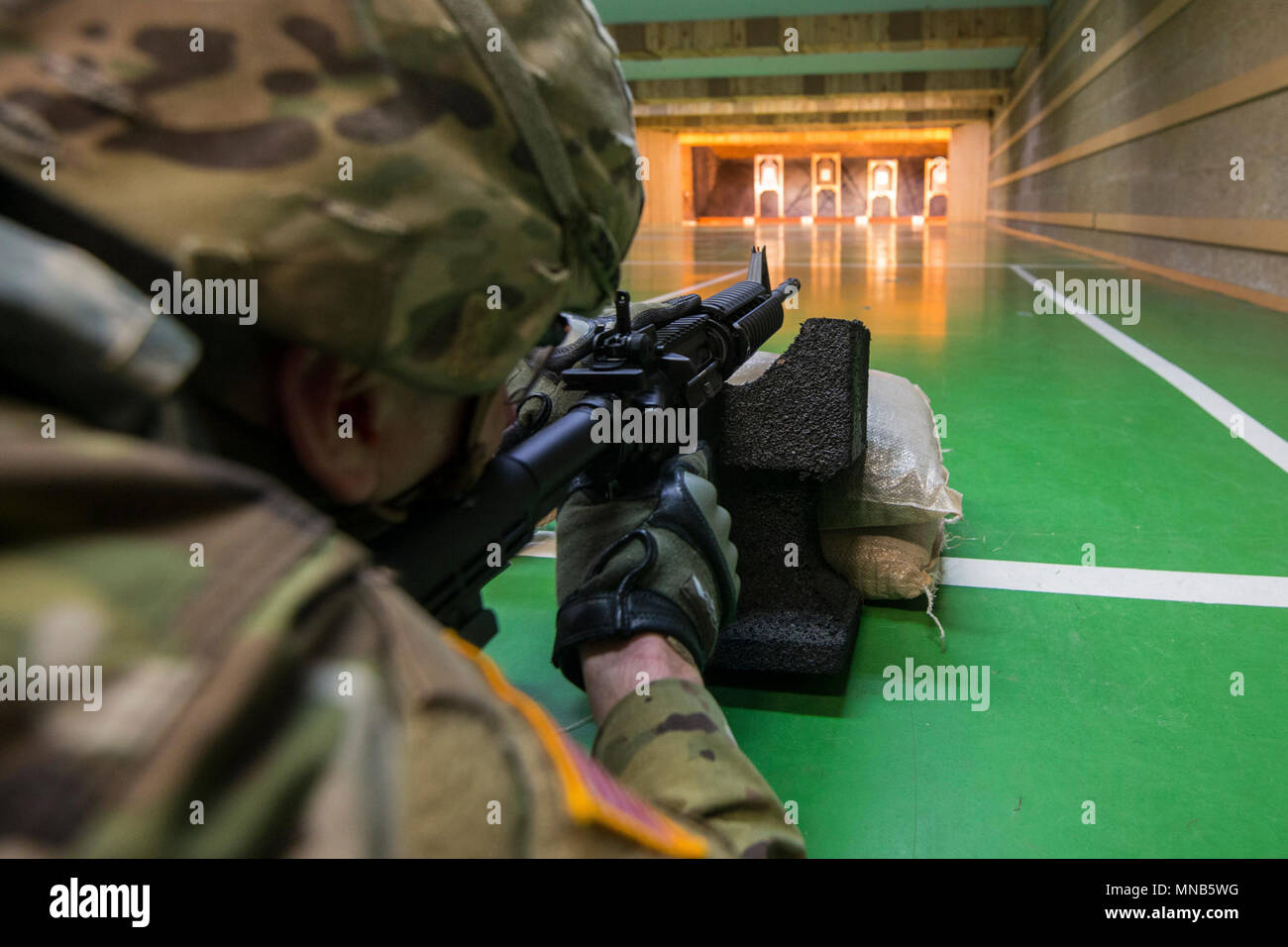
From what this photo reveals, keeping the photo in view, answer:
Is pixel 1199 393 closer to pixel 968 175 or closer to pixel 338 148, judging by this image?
pixel 338 148

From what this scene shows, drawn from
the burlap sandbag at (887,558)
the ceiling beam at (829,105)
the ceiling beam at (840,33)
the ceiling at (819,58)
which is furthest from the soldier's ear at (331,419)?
the ceiling beam at (829,105)

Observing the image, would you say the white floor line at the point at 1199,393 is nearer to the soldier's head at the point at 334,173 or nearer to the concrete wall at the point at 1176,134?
the concrete wall at the point at 1176,134

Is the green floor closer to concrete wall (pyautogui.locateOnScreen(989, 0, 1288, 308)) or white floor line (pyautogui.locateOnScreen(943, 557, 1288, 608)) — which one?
white floor line (pyautogui.locateOnScreen(943, 557, 1288, 608))

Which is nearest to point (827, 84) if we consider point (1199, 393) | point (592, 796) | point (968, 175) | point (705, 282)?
point (968, 175)

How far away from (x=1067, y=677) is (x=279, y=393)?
43.6 inches

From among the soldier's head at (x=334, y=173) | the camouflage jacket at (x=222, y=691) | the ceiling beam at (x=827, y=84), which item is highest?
the ceiling beam at (x=827, y=84)

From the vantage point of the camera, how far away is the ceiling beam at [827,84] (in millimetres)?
13609

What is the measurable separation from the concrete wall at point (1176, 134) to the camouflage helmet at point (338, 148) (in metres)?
4.51

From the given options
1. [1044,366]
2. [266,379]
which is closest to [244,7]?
[266,379]

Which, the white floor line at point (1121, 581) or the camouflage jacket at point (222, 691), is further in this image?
the white floor line at point (1121, 581)

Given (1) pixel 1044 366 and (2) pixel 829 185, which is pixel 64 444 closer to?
(1) pixel 1044 366

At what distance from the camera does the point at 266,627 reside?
30 centimetres

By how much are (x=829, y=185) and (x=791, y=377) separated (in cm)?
2422
